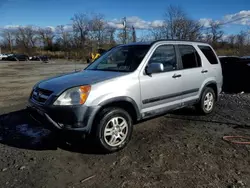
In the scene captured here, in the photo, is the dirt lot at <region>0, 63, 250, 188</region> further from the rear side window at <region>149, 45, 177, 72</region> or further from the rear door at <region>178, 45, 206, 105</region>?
the rear side window at <region>149, 45, 177, 72</region>

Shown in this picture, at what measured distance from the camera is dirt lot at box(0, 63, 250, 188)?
3.16 meters

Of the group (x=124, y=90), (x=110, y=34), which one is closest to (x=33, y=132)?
(x=124, y=90)

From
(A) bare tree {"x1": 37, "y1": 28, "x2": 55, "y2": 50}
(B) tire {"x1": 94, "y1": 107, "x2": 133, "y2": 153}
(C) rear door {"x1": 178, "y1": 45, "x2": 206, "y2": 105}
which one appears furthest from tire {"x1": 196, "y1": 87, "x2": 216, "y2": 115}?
(A) bare tree {"x1": 37, "y1": 28, "x2": 55, "y2": 50}

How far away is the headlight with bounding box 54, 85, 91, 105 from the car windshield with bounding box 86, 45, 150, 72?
1.06 meters

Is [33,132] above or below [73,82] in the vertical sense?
below

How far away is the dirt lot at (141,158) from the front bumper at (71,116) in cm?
57

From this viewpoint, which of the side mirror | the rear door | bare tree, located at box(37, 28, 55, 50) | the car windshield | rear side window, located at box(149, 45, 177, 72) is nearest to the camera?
the side mirror

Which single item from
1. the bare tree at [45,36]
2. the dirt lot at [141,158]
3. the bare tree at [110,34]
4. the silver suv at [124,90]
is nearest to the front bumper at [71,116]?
the silver suv at [124,90]

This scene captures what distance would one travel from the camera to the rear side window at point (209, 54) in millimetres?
5887

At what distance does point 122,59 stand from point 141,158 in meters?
2.01

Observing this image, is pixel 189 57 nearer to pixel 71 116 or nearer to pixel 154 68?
pixel 154 68

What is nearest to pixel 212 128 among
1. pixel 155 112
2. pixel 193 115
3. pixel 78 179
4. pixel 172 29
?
pixel 193 115

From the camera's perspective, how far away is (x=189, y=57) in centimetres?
540

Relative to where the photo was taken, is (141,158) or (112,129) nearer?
(141,158)
